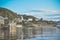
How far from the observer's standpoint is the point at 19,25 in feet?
7.16

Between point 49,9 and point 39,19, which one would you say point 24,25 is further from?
point 49,9

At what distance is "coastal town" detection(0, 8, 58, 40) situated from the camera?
215cm

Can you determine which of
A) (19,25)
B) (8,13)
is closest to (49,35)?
(19,25)

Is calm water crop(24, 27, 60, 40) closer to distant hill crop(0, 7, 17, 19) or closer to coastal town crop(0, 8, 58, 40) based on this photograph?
coastal town crop(0, 8, 58, 40)

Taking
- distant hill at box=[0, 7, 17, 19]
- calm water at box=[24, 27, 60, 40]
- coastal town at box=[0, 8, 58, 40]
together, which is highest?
distant hill at box=[0, 7, 17, 19]

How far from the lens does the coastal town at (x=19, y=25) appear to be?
215 cm

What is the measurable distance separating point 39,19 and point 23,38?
0.42m

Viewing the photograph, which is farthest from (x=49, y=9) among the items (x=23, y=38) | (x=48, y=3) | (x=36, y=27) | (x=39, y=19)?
(x=23, y=38)

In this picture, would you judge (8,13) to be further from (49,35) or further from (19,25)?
(49,35)

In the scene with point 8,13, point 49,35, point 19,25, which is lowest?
point 49,35

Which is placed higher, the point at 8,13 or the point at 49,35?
the point at 8,13

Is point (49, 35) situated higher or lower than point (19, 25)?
lower

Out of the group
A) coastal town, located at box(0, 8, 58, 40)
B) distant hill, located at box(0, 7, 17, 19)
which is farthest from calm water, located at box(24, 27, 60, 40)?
distant hill, located at box(0, 7, 17, 19)

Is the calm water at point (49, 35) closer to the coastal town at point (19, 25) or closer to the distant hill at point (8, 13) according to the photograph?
the coastal town at point (19, 25)
